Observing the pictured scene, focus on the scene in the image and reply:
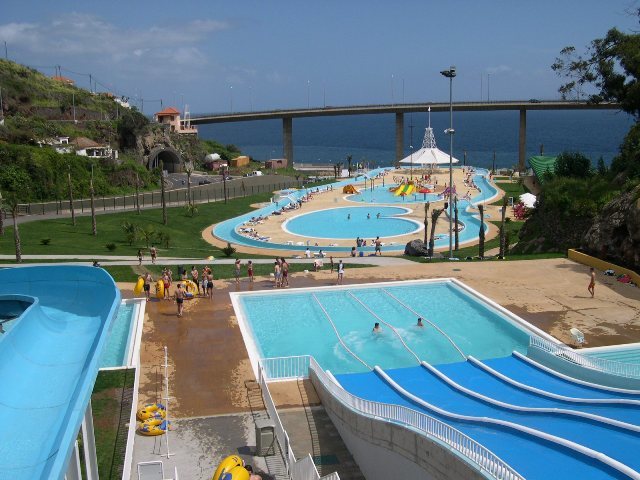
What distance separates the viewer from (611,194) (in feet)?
100

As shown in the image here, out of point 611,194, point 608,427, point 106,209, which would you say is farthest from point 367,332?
point 106,209

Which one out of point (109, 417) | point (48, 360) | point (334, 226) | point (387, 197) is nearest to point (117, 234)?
point (334, 226)

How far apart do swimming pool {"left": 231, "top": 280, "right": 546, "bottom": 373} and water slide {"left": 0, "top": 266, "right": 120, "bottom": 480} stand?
5468mm

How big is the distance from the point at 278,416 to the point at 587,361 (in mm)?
7713

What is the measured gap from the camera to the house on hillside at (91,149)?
6341 cm

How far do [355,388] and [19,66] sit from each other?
9435cm

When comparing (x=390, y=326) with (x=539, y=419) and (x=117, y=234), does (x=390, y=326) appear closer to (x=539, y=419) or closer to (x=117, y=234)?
(x=539, y=419)

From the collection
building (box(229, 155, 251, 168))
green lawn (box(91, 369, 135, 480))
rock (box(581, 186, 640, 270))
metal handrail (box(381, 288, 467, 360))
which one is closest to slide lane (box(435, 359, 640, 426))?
metal handrail (box(381, 288, 467, 360))

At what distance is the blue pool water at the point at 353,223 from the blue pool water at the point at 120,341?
78.9ft

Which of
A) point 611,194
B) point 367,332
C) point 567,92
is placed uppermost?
point 567,92

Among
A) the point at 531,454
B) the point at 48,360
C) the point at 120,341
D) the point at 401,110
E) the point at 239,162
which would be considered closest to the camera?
the point at 531,454

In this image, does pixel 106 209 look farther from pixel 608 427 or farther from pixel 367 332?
pixel 608 427

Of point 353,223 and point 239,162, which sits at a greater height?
point 239,162

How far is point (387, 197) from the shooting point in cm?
6375
